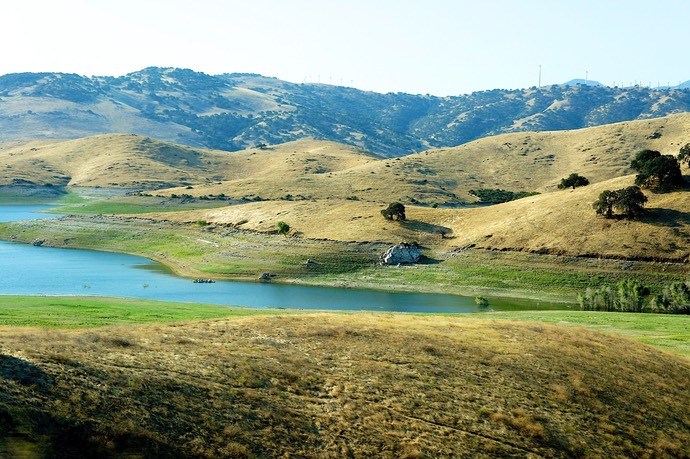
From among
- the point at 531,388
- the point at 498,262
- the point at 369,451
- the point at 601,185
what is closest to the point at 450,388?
the point at 531,388

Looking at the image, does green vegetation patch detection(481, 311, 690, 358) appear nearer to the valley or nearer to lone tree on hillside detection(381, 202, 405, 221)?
the valley

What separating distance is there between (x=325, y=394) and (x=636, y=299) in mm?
59901

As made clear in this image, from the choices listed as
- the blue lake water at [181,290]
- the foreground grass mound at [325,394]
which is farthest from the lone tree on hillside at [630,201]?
the foreground grass mound at [325,394]

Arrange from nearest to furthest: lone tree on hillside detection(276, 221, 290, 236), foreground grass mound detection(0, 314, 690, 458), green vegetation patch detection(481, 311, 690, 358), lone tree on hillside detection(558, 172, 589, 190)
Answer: foreground grass mound detection(0, 314, 690, 458) < green vegetation patch detection(481, 311, 690, 358) < lone tree on hillside detection(276, 221, 290, 236) < lone tree on hillside detection(558, 172, 589, 190)

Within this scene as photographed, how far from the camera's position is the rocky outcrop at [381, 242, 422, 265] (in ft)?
348

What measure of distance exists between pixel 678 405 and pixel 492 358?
388 inches

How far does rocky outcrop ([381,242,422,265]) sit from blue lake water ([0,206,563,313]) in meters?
12.1

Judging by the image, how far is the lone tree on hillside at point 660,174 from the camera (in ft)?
353

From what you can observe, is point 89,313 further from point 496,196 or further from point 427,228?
point 496,196

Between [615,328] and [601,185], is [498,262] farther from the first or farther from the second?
[615,328]

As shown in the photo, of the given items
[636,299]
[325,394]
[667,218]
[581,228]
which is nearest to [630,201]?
[667,218]

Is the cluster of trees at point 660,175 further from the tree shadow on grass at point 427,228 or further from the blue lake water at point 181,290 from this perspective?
the blue lake water at point 181,290

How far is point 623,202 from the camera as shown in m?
102

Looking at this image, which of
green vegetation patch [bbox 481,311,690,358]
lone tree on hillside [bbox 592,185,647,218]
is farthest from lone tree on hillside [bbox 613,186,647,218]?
green vegetation patch [bbox 481,311,690,358]
